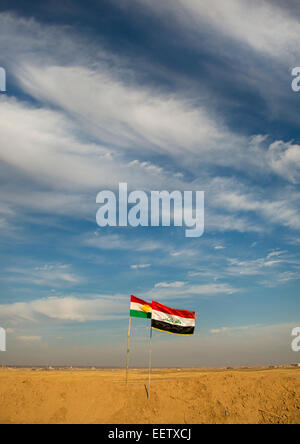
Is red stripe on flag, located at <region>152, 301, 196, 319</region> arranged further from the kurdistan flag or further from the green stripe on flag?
the green stripe on flag

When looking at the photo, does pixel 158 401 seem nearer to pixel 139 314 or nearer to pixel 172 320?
pixel 172 320

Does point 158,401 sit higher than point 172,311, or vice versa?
point 172,311

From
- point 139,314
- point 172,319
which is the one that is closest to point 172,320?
point 172,319

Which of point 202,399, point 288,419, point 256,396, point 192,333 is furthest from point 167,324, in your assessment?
point 288,419

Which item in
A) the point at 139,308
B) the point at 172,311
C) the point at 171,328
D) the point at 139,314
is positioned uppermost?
the point at 139,308

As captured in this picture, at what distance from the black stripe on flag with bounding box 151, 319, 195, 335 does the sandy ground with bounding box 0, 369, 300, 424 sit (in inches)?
167

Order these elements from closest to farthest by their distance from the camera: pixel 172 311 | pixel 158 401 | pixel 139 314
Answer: pixel 158 401 < pixel 139 314 < pixel 172 311

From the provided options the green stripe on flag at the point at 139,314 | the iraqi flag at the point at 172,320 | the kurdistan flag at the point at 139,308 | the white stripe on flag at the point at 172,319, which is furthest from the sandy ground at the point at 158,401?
the kurdistan flag at the point at 139,308

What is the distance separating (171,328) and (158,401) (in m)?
5.77

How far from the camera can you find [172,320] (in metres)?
27.9

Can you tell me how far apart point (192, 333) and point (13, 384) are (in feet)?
54.8

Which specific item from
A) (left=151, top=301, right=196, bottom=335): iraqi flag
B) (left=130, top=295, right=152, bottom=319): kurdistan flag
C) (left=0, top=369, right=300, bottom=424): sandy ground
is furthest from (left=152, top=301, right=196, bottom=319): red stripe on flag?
(left=0, top=369, right=300, bottom=424): sandy ground

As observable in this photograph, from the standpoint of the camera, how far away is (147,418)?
2309 centimetres
